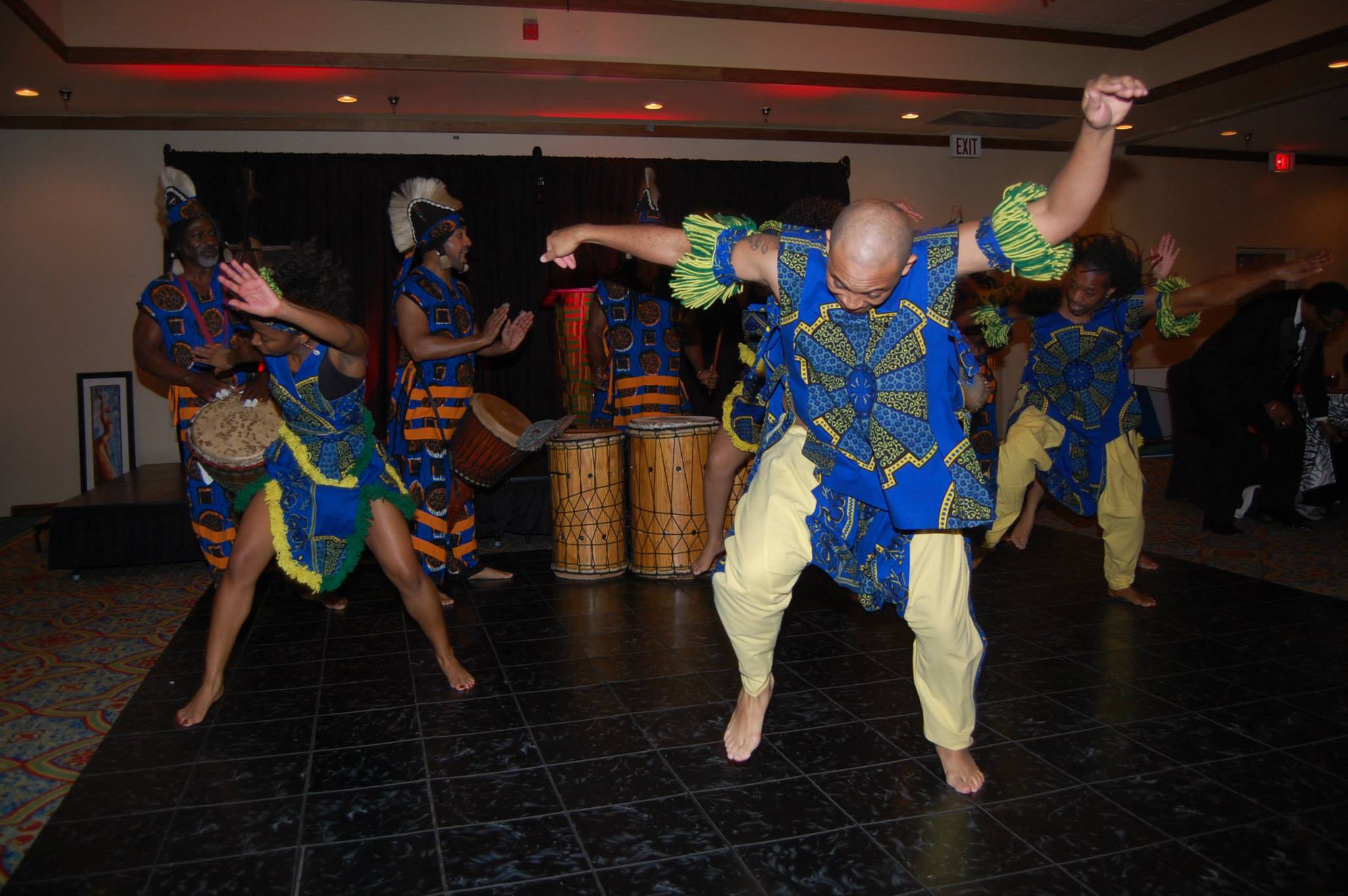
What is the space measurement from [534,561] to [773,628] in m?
2.98

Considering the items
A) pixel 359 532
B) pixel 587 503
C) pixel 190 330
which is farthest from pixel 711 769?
pixel 190 330

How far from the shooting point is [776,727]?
304cm

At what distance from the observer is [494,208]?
24.7 feet

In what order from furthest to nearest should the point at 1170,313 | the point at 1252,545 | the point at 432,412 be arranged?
the point at 1252,545, the point at 432,412, the point at 1170,313

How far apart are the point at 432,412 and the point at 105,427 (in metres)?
4.35

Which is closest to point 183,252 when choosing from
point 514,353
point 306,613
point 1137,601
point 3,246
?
point 306,613

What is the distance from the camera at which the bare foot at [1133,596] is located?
4312 mm

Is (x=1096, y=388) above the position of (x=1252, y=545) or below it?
above

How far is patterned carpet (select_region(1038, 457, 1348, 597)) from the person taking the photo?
16.2ft

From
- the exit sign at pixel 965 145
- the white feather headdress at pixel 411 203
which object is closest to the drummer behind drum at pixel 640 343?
the white feather headdress at pixel 411 203

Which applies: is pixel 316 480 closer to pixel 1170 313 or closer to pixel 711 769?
pixel 711 769

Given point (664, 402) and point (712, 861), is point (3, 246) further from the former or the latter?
point (712, 861)

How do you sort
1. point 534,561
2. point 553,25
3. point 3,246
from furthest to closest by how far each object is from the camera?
point 3,246, point 553,25, point 534,561

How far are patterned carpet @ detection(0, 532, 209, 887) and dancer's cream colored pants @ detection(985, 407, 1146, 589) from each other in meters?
3.78
